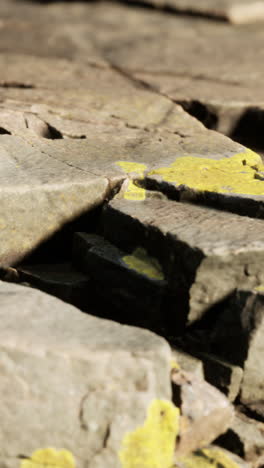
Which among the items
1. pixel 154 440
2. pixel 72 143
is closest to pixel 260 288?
pixel 154 440

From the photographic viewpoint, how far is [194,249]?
1454 mm

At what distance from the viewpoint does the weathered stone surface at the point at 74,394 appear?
3.89 ft

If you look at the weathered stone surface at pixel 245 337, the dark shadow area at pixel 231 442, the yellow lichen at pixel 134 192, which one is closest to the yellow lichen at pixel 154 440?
the dark shadow area at pixel 231 442

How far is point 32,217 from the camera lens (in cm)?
174

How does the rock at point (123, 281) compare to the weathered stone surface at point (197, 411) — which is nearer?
the weathered stone surface at point (197, 411)

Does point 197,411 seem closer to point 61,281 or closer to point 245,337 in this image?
point 245,337

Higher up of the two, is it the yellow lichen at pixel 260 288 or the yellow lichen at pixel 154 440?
the yellow lichen at pixel 260 288

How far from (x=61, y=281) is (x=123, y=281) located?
173 mm

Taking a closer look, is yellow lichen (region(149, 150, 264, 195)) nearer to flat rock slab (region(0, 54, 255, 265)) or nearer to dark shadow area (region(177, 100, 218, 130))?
flat rock slab (region(0, 54, 255, 265))

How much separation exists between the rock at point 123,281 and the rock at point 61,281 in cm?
3

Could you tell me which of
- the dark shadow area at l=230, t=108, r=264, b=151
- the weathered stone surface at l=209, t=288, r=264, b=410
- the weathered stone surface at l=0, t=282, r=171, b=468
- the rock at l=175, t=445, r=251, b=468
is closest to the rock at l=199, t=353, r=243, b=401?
the weathered stone surface at l=209, t=288, r=264, b=410

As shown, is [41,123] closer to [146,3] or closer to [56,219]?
[56,219]

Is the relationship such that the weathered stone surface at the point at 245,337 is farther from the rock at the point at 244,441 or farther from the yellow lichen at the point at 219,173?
the yellow lichen at the point at 219,173

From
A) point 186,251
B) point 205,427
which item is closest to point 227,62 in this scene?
point 186,251
